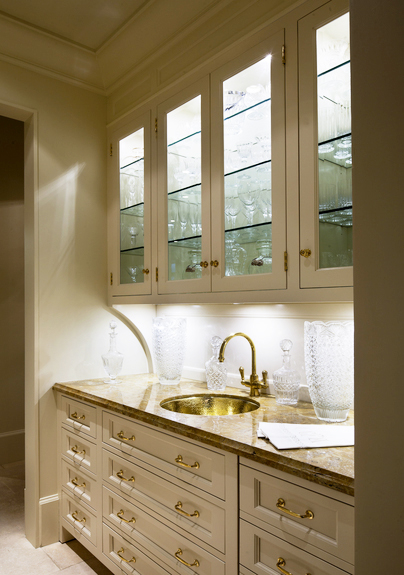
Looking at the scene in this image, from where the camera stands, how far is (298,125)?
148 cm

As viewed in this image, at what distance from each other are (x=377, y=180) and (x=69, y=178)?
217 centimetres

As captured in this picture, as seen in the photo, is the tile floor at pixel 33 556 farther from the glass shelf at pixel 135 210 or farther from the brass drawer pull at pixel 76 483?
the glass shelf at pixel 135 210

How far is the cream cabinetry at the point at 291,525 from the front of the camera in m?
1.02

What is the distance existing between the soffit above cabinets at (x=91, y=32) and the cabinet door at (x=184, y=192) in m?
0.33

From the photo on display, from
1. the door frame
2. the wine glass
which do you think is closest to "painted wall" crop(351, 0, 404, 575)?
the wine glass

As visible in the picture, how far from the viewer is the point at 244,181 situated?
1.70 m

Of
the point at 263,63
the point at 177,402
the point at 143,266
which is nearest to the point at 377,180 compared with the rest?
the point at 263,63

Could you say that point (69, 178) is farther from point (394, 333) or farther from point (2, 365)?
point (394, 333)

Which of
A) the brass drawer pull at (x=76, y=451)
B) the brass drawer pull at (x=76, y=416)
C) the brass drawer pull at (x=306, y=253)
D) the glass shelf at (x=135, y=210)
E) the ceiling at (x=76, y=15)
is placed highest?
the ceiling at (x=76, y=15)

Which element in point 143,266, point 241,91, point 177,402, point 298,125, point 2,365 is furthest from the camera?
point 2,365

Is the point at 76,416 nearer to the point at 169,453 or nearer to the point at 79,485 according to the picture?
the point at 79,485

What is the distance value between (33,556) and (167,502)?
1.13 m

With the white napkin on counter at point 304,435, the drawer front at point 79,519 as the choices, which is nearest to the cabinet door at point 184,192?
the white napkin on counter at point 304,435

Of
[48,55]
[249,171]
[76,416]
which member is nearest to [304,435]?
[249,171]
